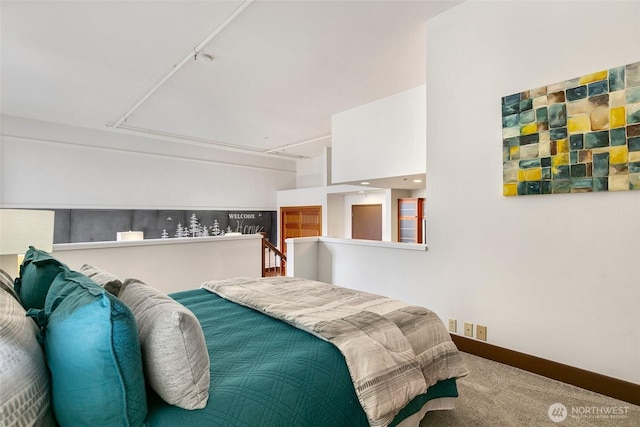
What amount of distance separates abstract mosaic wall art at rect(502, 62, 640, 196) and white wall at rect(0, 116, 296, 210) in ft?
21.5

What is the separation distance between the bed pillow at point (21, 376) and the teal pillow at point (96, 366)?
0.03 metres

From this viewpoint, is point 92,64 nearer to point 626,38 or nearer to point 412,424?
point 412,424

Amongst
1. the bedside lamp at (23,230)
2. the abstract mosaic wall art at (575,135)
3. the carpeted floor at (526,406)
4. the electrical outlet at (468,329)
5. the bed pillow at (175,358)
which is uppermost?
the abstract mosaic wall art at (575,135)

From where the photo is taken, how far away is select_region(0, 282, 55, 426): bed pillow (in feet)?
2.35

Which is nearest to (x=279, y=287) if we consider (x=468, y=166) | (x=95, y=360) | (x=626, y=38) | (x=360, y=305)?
(x=360, y=305)

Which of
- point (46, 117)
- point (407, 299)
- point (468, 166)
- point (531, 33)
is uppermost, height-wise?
point (46, 117)

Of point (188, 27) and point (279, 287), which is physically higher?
point (188, 27)

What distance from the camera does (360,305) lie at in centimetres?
193

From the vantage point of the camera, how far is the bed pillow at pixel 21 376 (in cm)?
72

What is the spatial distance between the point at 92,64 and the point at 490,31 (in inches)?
164

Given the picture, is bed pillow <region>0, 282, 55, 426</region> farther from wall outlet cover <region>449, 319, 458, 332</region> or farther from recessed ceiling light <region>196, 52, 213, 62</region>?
recessed ceiling light <region>196, 52, 213, 62</region>

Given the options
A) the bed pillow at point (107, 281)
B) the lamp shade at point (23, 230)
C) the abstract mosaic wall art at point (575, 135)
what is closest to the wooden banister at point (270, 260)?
the lamp shade at point (23, 230)

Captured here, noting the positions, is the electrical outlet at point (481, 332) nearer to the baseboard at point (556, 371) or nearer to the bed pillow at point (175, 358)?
the baseboard at point (556, 371)

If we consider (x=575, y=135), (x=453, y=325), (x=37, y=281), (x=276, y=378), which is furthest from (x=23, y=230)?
(x=575, y=135)
